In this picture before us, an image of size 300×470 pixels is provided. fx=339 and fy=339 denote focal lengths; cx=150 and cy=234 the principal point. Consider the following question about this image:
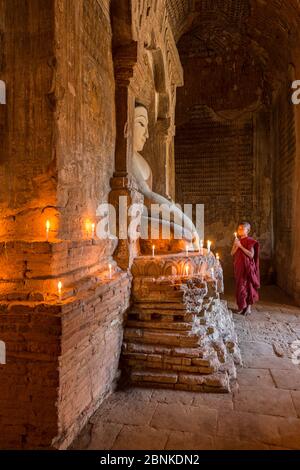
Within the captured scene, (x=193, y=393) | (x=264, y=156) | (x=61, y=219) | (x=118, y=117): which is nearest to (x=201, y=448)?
(x=193, y=393)

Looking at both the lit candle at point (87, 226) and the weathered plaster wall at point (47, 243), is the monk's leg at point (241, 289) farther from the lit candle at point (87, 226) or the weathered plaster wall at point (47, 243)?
the lit candle at point (87, 226)

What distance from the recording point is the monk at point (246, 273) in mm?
6449

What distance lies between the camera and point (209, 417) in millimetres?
2984

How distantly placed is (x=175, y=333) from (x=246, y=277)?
125 inches

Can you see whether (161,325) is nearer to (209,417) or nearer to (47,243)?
(209,417)

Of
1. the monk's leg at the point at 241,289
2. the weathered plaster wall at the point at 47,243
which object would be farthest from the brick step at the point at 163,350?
the monk's leg at the point at 241,289

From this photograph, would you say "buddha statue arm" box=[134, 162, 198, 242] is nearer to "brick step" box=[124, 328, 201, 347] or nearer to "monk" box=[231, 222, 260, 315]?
"monk" box=[231, 222, 260, 315]

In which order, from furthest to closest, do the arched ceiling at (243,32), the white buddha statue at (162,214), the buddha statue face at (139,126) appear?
the arched ceiling at (243,32)
the buddha statue face at (139,126)
the white buddha statue at (162,214)

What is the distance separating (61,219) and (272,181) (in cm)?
870

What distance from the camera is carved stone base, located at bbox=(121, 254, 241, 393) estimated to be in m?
3.54

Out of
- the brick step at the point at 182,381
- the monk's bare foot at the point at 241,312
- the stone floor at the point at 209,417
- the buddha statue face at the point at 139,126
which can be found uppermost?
the buddha statue face at the point at 139,126

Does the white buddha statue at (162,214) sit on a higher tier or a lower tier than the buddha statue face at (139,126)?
lower

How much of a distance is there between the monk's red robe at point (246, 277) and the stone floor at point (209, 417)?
228 cm

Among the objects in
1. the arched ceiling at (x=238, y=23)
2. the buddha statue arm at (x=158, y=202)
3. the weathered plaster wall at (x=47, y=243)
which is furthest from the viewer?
the arched ceiling at (x=238, y=23)
